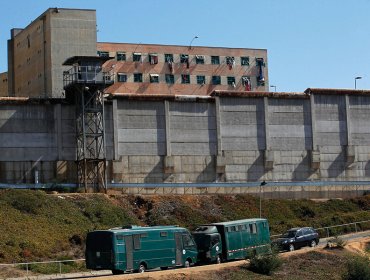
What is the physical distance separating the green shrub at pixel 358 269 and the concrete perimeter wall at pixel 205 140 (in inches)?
1131

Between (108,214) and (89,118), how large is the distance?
11332mm

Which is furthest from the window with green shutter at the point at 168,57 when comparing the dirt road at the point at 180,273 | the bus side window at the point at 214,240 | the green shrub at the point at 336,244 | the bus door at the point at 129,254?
the bus door at the point at 129,254

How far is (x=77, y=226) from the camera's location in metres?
60.5

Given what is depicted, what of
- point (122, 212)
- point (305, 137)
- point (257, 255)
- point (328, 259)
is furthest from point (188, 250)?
point (305, 137)

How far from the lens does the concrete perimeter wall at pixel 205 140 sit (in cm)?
7169

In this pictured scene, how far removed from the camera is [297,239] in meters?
58.7

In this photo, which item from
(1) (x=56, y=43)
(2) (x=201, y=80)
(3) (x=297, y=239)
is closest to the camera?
(3) (x=297, y=239)

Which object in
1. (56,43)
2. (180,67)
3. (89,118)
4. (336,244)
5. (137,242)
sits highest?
(56,43)

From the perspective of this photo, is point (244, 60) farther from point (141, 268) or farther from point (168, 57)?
point (141, 268)

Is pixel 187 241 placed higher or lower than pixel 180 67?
lower

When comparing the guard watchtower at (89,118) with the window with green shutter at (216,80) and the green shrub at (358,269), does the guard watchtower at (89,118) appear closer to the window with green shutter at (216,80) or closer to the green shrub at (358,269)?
the green shrub at (358,269)

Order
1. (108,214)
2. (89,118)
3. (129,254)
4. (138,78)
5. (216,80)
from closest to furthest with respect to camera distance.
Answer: (129,254) → (108,214) → (89,118) → (138,78) → (216,80)

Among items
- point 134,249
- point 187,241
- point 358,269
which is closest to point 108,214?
point 187,241

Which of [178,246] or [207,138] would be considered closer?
[178,246]
